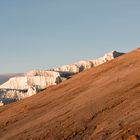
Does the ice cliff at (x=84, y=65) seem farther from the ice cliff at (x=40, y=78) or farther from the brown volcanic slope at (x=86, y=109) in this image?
the brown volcanic slope at (x=86, y=109)

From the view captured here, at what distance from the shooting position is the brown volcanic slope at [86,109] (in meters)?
26.6

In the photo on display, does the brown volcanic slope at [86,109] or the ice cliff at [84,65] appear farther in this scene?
the ice cliff at [84,65]

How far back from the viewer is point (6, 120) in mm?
38500

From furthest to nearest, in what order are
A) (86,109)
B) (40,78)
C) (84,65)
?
1. (40,78)
2. (84,65)
3. (86,109)

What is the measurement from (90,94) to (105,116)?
23.5ft

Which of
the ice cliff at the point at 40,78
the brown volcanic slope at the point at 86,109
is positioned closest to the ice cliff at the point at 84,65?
the ice cliff at the point at 40,78

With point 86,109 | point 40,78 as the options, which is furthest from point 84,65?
point 86,109

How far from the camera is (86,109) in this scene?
3159 cm

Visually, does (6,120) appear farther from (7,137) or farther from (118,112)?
(118,112)

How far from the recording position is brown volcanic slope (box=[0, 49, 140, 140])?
26609 millimetres

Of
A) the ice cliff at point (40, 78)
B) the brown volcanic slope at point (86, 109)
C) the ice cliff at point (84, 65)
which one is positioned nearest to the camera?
the brown volcanic slope at point (86, 109)

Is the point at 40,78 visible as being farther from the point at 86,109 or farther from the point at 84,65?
the point at 86,109

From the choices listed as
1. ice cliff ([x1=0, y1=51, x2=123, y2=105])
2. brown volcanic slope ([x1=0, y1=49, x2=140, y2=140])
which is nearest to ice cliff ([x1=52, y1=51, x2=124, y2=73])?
ice cliff ([x1=0, y1=51, x2=123, y2=105])

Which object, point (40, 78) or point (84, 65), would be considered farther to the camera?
point (40, 78)
